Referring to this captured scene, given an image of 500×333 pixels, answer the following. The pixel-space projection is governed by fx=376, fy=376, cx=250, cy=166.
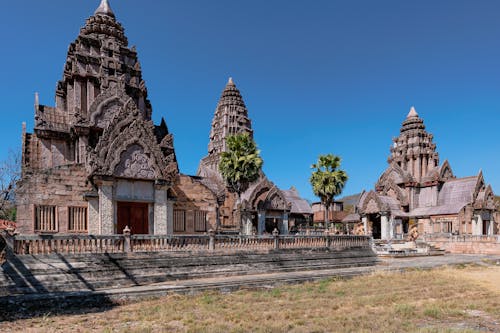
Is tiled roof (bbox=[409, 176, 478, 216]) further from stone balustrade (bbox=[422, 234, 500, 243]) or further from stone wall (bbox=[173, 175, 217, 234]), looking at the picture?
stone wall (bbox=[173, 175, 217, 234])

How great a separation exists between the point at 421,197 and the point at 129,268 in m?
45.3

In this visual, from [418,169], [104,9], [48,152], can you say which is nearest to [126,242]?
[48,152]

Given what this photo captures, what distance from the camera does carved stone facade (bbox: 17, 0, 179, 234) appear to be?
21.4 meters

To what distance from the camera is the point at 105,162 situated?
21375 mm

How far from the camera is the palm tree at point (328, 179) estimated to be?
3772 cm

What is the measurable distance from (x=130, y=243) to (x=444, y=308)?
43.6ft

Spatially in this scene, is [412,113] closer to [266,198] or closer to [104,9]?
[266,198]

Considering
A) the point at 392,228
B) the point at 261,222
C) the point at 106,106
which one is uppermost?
the point at 106,106

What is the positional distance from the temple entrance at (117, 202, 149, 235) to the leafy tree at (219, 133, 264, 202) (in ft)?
28.5

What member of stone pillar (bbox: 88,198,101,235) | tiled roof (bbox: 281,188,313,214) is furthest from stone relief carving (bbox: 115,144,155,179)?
tiled roof (bbox: 281,188,313,214)

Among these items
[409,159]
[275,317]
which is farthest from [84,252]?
[409,159]

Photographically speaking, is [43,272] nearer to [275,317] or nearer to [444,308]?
[275,317]

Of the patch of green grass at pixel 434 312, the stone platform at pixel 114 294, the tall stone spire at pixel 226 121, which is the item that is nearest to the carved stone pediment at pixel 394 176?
the tall stone spire at pixel 226 121

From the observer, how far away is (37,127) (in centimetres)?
2656
